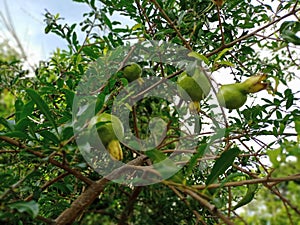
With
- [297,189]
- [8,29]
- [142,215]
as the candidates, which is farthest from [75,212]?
[297,189]

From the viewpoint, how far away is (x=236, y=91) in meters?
0.56

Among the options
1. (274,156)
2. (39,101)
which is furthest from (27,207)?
(274,156)

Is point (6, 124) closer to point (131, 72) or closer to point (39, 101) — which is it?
point (39, 101)

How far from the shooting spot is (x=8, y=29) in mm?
2008

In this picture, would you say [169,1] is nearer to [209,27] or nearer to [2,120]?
[209,27]

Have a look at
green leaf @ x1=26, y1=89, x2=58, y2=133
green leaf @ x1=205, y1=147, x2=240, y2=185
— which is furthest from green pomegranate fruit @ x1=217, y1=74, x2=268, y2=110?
green leaf @ x1=26, y1=89, x2=58, y2=133

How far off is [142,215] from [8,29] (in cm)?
177

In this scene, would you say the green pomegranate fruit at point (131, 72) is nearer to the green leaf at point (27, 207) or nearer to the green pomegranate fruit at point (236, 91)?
the green pomegranate fruit at point (236, 91)

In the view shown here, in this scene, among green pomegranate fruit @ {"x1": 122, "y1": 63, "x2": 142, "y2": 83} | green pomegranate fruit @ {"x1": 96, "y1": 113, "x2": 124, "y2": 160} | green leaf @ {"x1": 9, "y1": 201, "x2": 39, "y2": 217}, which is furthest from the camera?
green pomegranate fruit @ {"x1": 122, "y1": 63, "x2": 142, "y2": 83}

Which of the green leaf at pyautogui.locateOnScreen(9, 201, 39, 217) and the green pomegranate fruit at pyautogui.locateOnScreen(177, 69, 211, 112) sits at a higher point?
the green pomegranate fruit at pyautogui.locateOnScreen(177, 69, 211, 112)

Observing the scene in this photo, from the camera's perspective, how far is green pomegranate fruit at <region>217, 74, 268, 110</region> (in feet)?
1.82

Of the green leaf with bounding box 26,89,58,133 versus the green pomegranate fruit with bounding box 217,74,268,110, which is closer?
the green leaf with bounding box 26,89,58,133

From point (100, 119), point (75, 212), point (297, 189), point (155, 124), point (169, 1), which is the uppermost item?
point (297, 189)

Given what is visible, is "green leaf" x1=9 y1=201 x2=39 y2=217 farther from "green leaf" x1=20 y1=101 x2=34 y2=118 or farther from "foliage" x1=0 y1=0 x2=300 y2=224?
"green leaf" x1=20 y1=101 x2=34 y2=118
